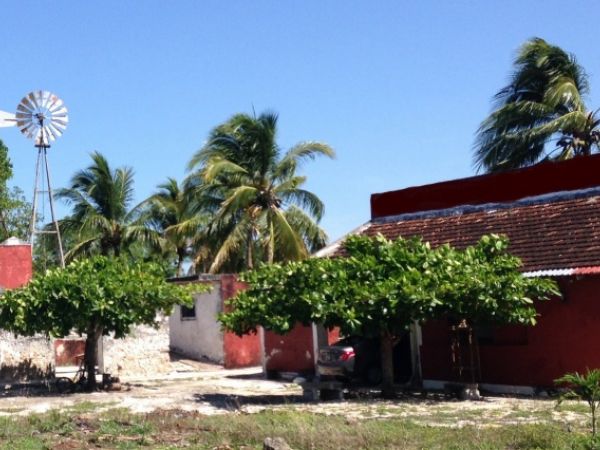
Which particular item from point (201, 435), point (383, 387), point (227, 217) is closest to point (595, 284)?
point (383, 387)

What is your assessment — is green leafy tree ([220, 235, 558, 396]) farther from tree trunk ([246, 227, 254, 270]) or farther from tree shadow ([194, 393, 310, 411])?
tree trunk ([246, 227, 254, 270])

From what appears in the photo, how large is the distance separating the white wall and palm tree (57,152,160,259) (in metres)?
6.44

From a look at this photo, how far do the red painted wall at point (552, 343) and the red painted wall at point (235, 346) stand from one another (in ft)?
36.4

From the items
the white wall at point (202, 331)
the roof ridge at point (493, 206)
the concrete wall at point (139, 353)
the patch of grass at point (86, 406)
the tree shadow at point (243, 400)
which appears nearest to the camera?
the patch of grass at point (86, 406)

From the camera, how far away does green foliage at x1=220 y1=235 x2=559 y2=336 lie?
14789mm

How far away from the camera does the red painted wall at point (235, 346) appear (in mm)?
27109

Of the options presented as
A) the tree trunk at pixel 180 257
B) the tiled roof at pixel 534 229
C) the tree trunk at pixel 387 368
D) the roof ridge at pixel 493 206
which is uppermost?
the tree trunk at pixel 180 257

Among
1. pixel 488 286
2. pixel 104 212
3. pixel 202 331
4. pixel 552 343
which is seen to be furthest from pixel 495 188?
pixel 104 212

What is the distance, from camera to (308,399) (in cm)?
1662

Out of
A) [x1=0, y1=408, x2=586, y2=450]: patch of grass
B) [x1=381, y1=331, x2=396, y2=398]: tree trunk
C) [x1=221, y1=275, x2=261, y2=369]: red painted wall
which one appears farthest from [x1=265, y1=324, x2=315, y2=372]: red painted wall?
[x1=0, y1=408, x2=586, y2=450]: patch of grass

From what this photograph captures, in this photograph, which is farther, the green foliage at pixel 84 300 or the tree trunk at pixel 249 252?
the tree trunk at pixel 249 252

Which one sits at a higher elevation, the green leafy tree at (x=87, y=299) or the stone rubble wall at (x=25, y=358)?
the green leafy tree at (x=87, y=299)

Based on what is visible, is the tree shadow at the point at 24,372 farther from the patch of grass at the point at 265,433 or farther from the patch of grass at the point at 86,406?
the patch of grass at the point at 265,433

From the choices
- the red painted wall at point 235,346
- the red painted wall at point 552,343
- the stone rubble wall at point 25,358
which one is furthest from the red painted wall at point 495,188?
the stone rubble wall at point 25,358
